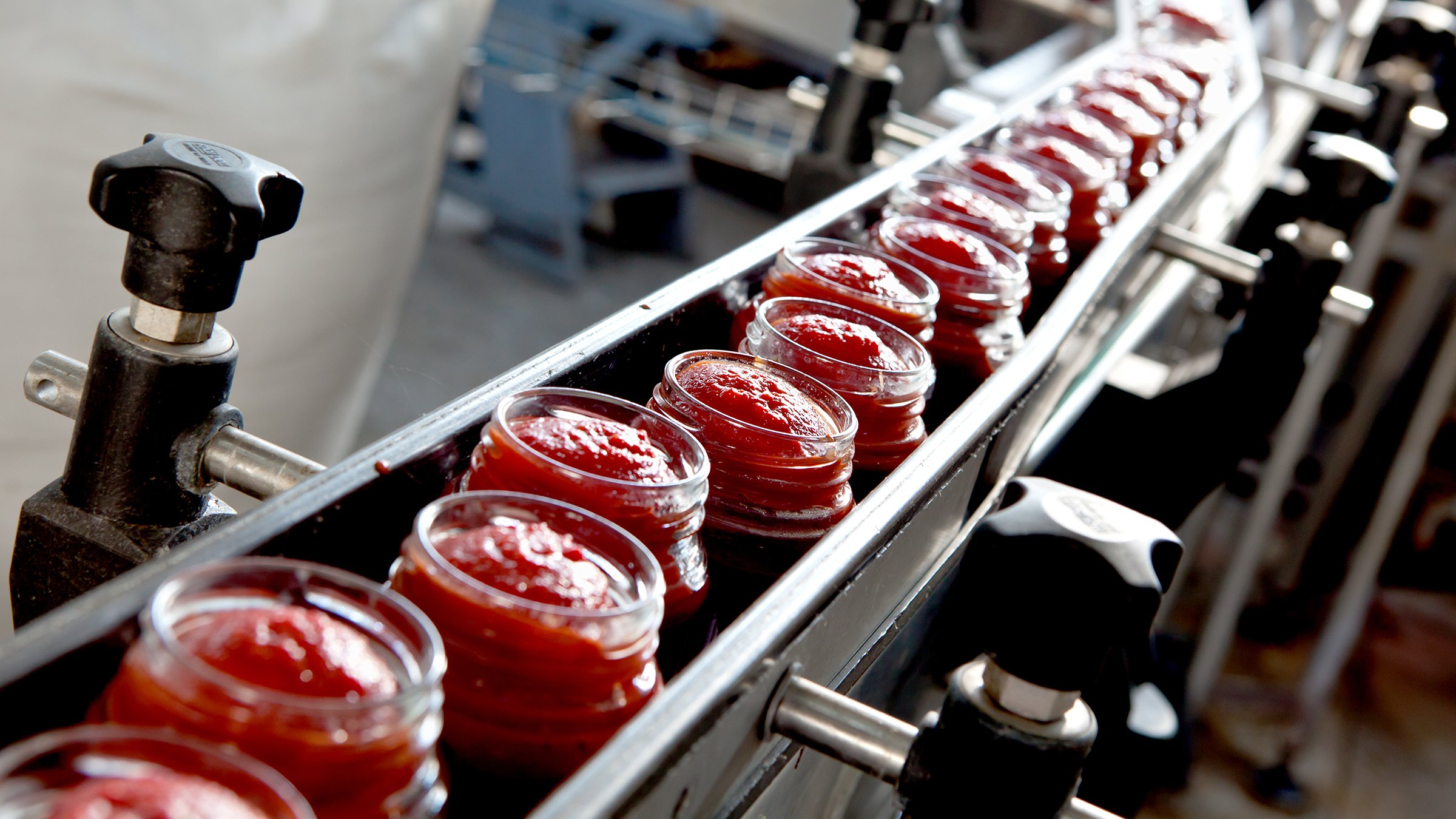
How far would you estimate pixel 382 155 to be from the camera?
2.04 m

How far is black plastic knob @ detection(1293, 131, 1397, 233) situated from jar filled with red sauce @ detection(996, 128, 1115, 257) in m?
0.25

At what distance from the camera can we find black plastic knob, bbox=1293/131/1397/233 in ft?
4.84

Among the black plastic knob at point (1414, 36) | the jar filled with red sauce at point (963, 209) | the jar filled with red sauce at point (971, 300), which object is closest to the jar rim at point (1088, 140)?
the jar filled with red sauce at point (963, 209)

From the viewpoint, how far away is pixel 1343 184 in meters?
1.49

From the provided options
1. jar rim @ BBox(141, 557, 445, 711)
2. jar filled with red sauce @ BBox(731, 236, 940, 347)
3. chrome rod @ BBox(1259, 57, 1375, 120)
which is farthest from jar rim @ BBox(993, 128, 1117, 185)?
chrome rod @ BBox(1259, 57, 1375, 120)

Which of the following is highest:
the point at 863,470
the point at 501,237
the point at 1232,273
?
the point at 1232,273

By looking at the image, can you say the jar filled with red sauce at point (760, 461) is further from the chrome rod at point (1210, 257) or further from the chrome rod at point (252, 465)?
the chrome rod at point (1210, 257)

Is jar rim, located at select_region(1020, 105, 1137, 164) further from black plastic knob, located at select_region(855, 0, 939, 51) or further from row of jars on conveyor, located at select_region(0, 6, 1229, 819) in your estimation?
row of jars on conveyor, located at select_region(0, 6, 1229, 819)

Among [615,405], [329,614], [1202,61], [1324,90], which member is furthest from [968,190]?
[1324,90]

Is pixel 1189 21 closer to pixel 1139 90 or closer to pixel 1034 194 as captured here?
pixel 1139 90

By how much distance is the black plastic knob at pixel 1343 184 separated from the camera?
147cm

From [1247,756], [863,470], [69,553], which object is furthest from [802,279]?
[1247,756]

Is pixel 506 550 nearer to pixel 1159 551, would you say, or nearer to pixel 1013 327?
pixel 1159 551

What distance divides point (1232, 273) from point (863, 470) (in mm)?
859
